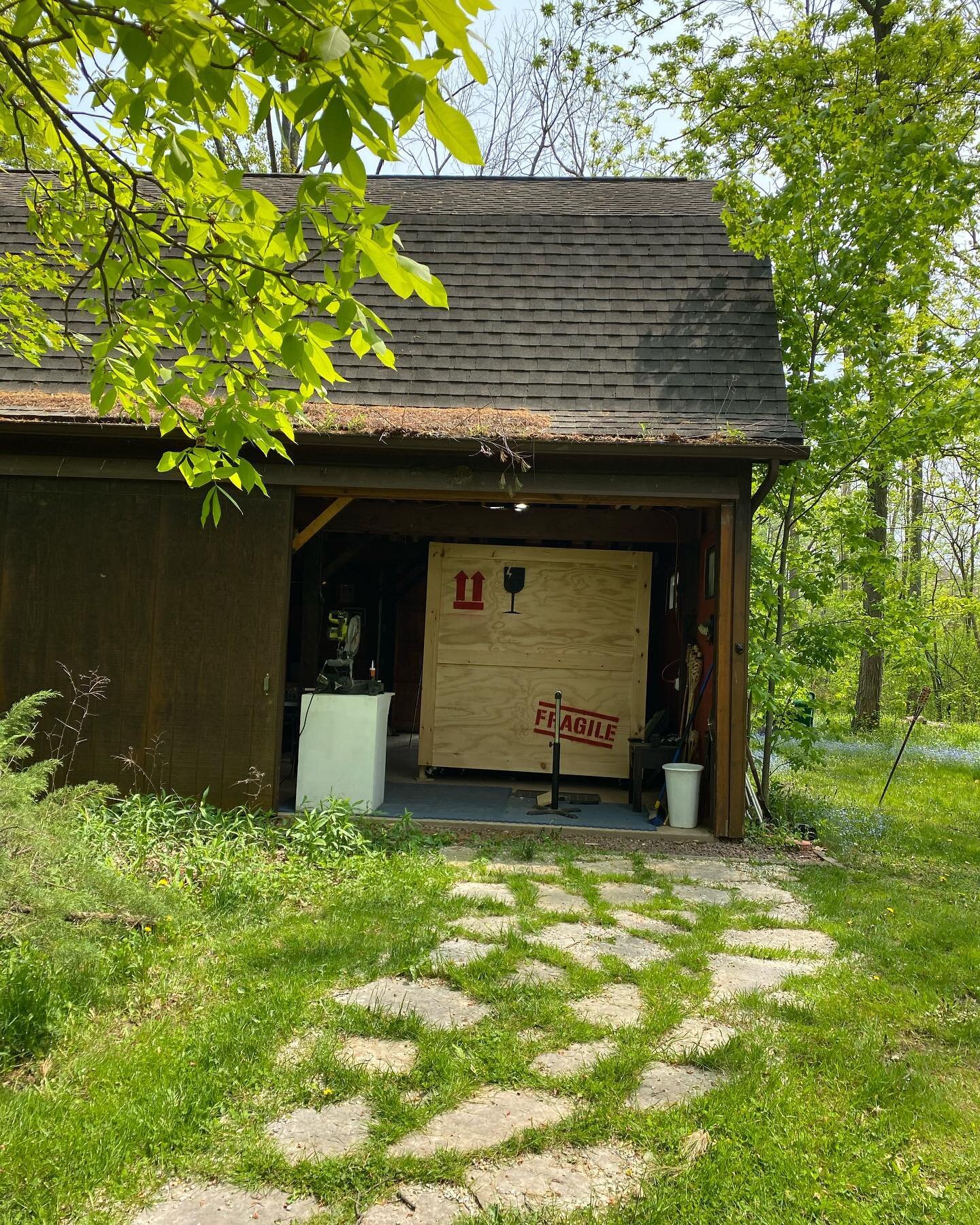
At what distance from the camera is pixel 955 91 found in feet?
23.0

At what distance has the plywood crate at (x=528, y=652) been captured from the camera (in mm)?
7789

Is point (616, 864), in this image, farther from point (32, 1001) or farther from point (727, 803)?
point (32, 1001)

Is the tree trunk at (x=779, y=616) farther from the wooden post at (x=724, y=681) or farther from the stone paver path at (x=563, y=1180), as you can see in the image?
the stone paver path at (x=563, y=1180)

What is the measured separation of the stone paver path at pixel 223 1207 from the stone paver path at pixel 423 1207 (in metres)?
0.14

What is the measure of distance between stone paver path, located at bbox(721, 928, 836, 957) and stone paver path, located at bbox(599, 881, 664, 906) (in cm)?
55

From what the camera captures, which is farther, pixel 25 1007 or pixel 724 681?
pixel 724 681

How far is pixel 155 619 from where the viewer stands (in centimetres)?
589

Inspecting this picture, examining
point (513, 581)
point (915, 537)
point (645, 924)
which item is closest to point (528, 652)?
point (513, 581)

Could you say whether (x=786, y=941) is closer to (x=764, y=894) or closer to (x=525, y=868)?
(x=764, y=894)

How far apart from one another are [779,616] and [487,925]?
12.8 ft

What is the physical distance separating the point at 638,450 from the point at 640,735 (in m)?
2.84

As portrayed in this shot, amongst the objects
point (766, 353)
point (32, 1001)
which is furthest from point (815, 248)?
point (32, 1001)

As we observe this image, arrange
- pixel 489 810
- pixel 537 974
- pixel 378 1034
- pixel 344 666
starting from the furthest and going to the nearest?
pixel 489 810
pixel 344 666
pixel 537 974
pixel 378 1034

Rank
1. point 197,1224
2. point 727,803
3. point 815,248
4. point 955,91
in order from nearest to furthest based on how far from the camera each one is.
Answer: point 197,1224 < point 727,803 < point 815,248 < point 955,91
